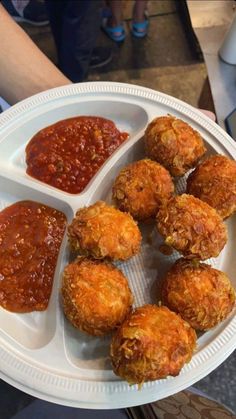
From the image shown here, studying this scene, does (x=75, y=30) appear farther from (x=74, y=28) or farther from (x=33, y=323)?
(x=33, y=323)

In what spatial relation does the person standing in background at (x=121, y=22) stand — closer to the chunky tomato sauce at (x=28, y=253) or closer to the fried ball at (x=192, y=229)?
the chunky tomato sauce at (x=28, y=253)

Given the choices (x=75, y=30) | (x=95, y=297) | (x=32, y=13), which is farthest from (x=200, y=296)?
(x=32, y=13)

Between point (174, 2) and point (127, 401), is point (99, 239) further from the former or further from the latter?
point (174, 2)

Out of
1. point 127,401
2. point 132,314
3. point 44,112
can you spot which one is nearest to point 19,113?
point 44,112

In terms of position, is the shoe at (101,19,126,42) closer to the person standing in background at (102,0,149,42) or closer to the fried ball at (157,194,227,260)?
the person standing in background at (102,0,149,42)

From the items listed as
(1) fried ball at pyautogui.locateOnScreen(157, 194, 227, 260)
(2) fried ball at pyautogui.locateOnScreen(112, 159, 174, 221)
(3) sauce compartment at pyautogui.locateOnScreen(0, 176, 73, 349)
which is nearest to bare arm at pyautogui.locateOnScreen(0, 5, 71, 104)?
(3) sauce compartment at pyautogui.locateOnScreen(0, 176, 73, 349)

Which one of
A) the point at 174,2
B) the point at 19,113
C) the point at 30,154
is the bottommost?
the point at 174,2

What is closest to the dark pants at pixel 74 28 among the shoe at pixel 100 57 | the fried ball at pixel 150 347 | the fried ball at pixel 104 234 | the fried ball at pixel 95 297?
the shoe at pixel 100 57
